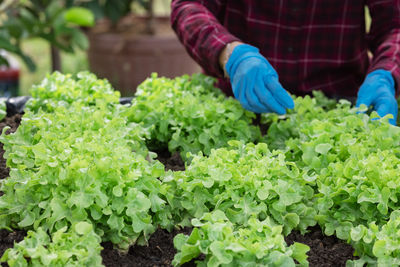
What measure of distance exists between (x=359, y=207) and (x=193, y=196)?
497mm

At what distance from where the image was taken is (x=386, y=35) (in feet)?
9.12

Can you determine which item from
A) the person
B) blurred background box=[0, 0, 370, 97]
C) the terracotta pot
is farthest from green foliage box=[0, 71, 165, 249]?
the terracotta pot

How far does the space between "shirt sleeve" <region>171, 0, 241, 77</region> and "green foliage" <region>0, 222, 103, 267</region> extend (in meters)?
1.28

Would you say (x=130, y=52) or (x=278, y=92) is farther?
(x=130, y=52)

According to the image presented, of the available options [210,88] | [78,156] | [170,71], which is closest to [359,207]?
[78,156]

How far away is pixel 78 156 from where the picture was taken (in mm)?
1653

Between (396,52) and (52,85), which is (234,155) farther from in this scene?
(396,52)

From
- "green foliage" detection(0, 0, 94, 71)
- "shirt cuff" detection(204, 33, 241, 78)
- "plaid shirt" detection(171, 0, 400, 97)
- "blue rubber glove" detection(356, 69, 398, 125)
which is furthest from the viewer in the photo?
"green foliage" detection(0, 0, 94, 71)

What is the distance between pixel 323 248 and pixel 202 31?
1.25 metres

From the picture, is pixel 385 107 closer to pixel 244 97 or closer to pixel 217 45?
pixel 244 97

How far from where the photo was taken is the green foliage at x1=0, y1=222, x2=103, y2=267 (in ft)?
4.44

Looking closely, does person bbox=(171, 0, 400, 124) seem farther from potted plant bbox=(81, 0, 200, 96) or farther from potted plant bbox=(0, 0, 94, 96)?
potted plant bbox=(81, 0, 200, 96)

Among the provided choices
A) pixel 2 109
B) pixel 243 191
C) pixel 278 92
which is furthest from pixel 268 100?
pixel 2 109

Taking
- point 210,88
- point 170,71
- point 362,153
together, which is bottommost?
point 170,71
